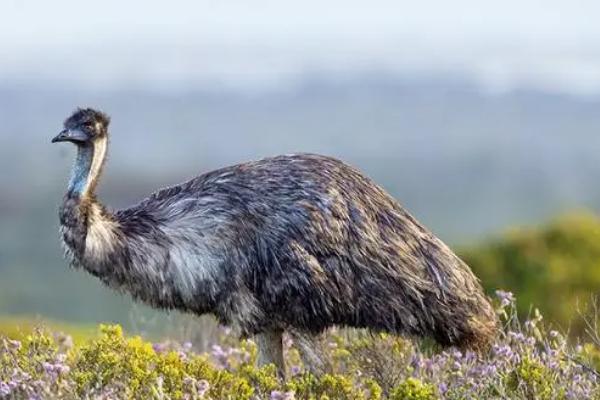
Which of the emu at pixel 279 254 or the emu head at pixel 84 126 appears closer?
the emu at pixel 279 254

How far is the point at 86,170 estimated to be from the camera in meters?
8.75

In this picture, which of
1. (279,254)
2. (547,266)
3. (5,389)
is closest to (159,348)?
(279,254)

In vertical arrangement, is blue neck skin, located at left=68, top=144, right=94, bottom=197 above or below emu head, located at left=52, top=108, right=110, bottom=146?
below

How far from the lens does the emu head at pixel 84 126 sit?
28.6ft

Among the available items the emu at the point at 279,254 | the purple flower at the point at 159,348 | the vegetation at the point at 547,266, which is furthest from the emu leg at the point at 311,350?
the vegetation at the point at 547,266

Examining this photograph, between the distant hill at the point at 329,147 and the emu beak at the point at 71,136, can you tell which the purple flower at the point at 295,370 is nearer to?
the emu beak at the point at 71,136

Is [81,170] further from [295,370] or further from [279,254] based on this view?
[295,370]

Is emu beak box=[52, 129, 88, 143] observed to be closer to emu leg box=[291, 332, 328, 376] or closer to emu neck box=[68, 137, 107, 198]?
emu neck box=[68, 137, 107, 198]

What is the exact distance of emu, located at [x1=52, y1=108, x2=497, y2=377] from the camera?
8344mm

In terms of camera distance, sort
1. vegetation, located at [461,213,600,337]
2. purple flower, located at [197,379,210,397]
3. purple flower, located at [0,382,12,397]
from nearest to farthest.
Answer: purple flower, located at [197,379,210,397], purple flower, located at [0,382,12,397], vegetation, located at [461,213,600,337]

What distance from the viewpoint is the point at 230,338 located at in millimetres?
10867

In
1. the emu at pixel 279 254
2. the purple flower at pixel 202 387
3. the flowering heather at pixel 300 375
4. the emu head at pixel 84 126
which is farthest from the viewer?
the emu head at pixel 84 126

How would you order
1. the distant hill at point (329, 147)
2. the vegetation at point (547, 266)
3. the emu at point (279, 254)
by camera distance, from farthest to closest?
1. the distant hill at point (329, 147)
2. the vegetation at point (547, 266)
3. the emu at point (279, 254)

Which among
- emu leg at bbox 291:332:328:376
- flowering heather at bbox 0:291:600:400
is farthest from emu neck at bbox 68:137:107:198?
emu leg at bbox 291:332:328:376
